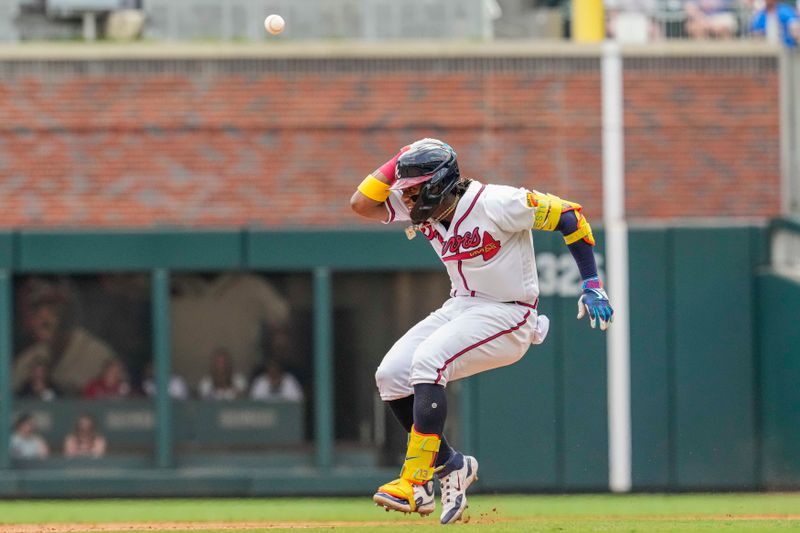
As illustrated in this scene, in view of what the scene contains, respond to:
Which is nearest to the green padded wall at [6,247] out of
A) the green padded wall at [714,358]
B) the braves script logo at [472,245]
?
the green padded wall at [714,358]

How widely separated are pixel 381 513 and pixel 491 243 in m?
3.86

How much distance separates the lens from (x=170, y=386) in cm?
1365

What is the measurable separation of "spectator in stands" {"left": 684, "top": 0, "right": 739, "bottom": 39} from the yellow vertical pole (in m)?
0.92

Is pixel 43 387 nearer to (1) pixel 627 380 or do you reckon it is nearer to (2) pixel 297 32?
(2) pixel 297 32

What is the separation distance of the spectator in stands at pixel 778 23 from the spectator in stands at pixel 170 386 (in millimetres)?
6848

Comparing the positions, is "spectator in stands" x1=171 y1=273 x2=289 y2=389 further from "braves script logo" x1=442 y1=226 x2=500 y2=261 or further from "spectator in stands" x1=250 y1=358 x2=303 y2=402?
"braves script logo" x1=442 y1=226 x2=500 y2=261

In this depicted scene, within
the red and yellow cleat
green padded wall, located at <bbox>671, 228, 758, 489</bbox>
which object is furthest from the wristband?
green padded wall, located at <bbox>671, 228, 758, 489</bbox>

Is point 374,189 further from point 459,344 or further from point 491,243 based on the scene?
point 459,344

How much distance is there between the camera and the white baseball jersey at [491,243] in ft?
22.5

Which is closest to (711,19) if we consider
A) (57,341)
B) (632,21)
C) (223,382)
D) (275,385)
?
(632,21)

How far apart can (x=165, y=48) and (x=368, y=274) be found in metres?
3.01

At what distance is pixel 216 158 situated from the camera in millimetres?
13586

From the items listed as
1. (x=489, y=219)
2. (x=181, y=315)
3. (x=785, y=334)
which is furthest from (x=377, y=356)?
(x=489, y=219)

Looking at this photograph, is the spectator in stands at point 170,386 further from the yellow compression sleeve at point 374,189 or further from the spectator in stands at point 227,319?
the yellow compression sleeve at point 374,189
